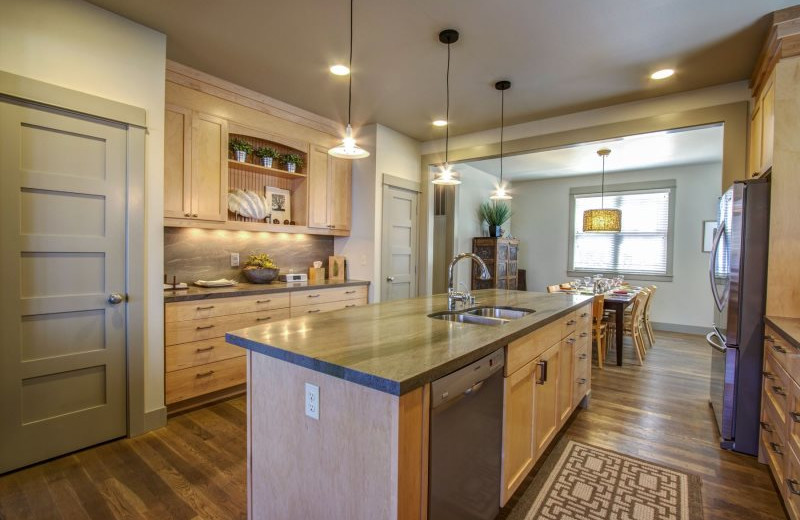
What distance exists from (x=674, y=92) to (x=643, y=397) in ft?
9.22

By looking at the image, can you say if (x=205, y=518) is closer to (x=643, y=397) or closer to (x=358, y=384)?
(x=358, y=384)

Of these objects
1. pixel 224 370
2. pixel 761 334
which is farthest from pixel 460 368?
pixel 224 370

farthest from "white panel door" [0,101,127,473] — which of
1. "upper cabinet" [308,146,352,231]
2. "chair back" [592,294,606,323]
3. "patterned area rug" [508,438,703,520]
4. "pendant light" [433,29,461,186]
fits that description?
"chair back" [592,294,606,323]

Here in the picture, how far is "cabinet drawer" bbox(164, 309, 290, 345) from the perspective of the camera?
2.92m

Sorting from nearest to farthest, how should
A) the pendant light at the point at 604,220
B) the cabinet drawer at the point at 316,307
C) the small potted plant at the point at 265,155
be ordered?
the cabinet drawer at the point at 316,307, the small potted plant at the point at 265,155, the pendant light at the point at 604,220

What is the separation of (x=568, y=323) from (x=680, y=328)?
5100 millimetres

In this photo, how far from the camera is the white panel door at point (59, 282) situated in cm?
220

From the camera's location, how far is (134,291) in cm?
263

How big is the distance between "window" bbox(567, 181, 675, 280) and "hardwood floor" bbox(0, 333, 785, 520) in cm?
373

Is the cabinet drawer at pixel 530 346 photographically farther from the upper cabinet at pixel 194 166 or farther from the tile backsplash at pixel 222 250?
the tile backsplash at pixel 222 250

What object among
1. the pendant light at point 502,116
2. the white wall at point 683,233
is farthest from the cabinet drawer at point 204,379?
the white wall at point 683,233

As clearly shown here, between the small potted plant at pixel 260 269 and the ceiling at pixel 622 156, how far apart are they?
300 cm

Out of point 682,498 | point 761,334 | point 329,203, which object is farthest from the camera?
point 329,203

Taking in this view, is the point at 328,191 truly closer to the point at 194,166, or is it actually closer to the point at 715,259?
the point at 194,166
